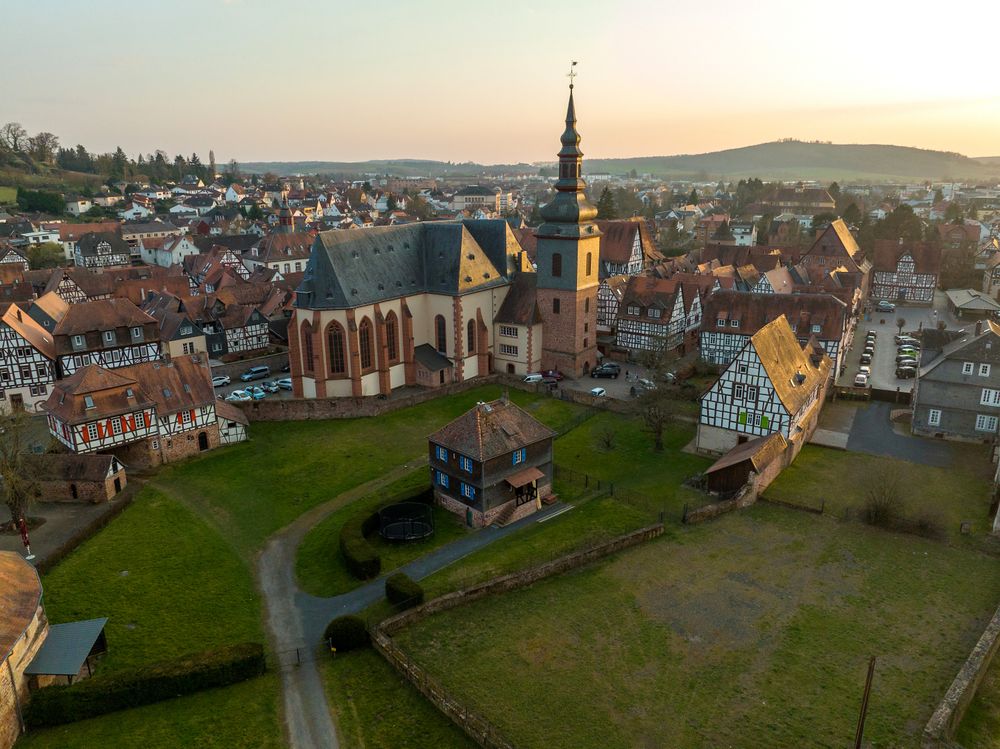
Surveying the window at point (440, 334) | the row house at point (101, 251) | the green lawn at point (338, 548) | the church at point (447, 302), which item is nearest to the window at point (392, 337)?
the church at point (447, 302)

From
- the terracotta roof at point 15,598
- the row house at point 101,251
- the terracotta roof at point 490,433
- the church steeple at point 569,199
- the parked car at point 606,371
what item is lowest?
the parked car at point 606,371

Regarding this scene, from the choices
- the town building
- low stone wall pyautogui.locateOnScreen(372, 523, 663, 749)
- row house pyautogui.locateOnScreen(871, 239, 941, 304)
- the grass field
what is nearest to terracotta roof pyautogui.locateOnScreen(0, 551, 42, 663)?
low stone wall pyautogui.locateOnScreen(372, 523, 663, 749)

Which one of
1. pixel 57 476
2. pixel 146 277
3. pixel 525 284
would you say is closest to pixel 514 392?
pixel 525 284

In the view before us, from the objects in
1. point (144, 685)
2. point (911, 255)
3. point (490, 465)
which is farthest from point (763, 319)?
point (144, 685)

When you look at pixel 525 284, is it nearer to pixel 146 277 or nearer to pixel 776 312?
pixel 776 312

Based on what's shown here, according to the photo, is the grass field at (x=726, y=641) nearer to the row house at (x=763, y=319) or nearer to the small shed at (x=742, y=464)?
the small shed at (x=742, y=464)

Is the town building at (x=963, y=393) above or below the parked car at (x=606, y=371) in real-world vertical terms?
above
